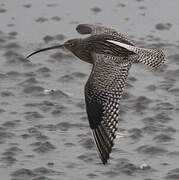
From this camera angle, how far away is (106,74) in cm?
905

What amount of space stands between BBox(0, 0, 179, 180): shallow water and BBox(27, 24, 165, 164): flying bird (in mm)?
526

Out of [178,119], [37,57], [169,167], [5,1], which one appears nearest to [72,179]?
[169,167]

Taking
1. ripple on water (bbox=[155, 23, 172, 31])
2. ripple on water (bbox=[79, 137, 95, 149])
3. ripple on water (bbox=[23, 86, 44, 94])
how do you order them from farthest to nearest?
ripple on water (bbox=[155, 23, 172, 31]) → ripple on water (bbox=[23, 86, 44, 94]) → ripple on water (bbox=[79, 137, 95, 149])

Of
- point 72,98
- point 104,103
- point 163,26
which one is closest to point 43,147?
point 104,103

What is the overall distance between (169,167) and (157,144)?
586mm

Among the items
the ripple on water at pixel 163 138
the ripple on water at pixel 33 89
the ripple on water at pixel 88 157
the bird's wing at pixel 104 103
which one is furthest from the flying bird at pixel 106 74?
the ripple on water at pixel 33 89

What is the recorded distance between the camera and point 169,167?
917 centimetres

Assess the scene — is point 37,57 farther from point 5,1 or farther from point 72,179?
point 72,179

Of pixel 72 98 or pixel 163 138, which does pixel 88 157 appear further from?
pixel 72 98

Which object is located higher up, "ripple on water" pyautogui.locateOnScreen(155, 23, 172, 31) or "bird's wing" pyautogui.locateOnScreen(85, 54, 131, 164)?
"bird's wing" pyautogui.locateOnScreen(85, 54, 131, 164)

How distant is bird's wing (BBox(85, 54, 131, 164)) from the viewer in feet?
28.3

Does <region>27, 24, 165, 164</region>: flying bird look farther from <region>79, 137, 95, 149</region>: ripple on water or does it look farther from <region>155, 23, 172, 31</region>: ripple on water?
<region>155, 23, 172, 31</region>: ripple on water

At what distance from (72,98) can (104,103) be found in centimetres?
223

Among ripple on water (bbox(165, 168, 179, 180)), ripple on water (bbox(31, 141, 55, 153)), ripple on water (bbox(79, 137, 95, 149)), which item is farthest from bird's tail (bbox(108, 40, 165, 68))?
ripple on water (bbox(31, 141, 55, 153))
